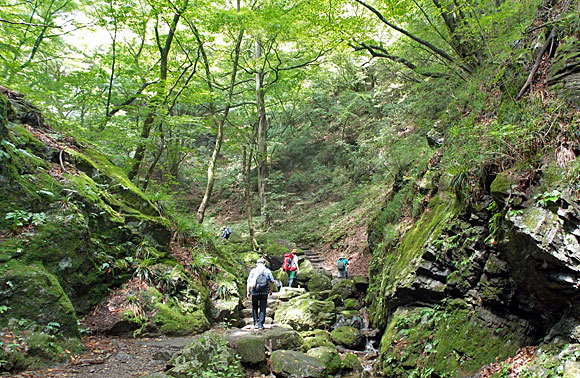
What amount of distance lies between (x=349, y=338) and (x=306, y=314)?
151 cm

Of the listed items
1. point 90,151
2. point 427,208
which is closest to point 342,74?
point 427,208

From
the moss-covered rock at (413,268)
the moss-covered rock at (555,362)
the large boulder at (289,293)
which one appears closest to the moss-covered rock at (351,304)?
the moss-covered rock at (413,268)

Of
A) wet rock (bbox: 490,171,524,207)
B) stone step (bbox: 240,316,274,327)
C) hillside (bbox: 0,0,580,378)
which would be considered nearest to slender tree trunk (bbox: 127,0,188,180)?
hillside (bbox: 0,0,580,378)

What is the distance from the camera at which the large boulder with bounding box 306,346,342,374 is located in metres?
6.43

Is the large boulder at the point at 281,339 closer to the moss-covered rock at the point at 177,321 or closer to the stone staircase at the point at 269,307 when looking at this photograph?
the stone staircase at the point at 269,307

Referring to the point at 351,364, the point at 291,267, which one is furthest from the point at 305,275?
the point at 351,364

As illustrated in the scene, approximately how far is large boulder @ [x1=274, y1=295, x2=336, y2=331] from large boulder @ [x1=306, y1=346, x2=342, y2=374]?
193 cm

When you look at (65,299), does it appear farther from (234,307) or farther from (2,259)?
(234,307)

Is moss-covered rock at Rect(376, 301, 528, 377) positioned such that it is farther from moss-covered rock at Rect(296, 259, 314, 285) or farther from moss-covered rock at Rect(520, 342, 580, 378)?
moss-covered rock at Rect(296, 259, 314, 285)

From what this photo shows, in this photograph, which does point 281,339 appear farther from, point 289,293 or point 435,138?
point 435,138

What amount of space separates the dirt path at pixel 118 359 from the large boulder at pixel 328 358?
272cm

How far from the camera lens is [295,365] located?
19.7 feet

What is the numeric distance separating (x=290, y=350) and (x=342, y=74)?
18649 millimetres

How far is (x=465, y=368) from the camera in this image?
16.1ft
